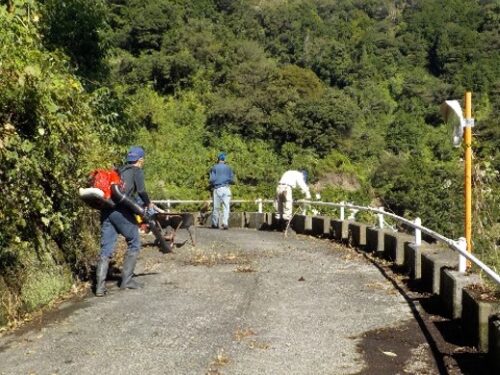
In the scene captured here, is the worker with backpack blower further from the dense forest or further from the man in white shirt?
the man in white shirt

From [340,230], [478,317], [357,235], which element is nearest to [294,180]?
[340,230]

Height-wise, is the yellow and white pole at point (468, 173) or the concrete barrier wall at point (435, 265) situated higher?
the yellow and white pole at point (468, 173)

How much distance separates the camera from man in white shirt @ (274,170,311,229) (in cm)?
1577

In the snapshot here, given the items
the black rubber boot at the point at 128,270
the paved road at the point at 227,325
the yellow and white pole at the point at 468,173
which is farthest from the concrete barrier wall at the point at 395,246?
the black rubber boot at the point at 128,270

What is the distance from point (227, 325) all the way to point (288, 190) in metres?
9.25

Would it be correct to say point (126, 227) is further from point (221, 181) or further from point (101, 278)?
point (221, 181)

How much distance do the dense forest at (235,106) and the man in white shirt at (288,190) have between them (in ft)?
10.2

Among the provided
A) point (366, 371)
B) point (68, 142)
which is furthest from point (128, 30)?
point (366, 371)

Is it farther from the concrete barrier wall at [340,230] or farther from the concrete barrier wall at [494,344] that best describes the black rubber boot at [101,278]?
the concrete barrier wall at [340,230]

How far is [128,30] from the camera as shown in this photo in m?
62.2

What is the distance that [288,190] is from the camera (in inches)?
632

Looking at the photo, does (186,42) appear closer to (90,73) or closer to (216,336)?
(90,73)

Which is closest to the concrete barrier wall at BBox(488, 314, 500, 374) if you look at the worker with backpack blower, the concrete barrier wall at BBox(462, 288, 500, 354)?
the concrete barrier wall at BBox(462, 288, 500, 354)

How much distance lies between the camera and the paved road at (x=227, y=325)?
5.76 meters
